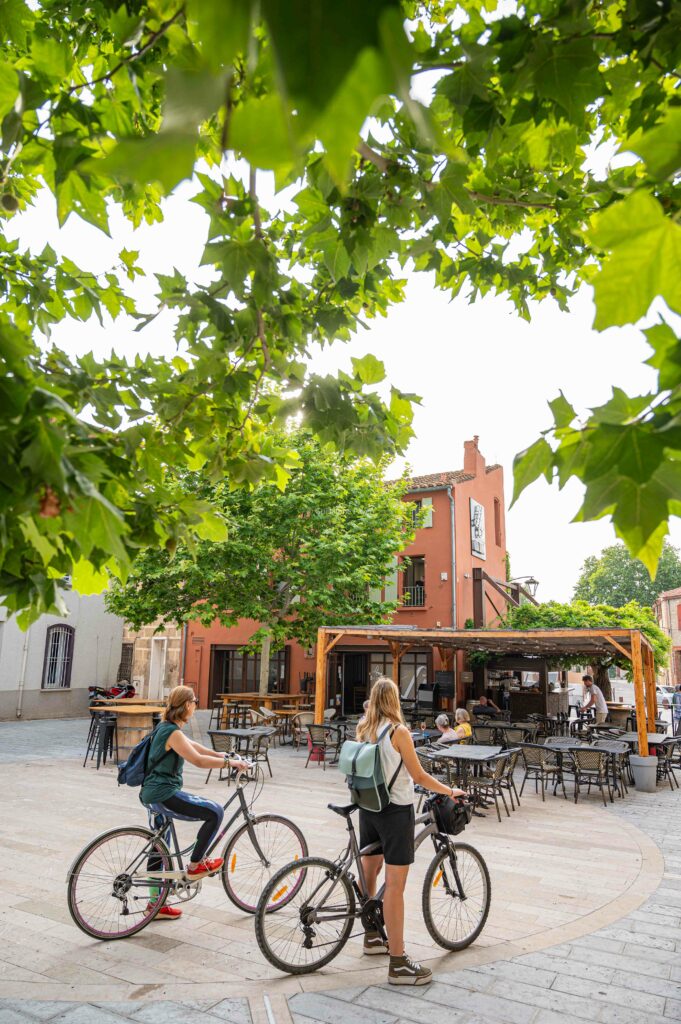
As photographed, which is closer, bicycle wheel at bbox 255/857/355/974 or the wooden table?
bicycle wheel at bbox 255/857/355/974

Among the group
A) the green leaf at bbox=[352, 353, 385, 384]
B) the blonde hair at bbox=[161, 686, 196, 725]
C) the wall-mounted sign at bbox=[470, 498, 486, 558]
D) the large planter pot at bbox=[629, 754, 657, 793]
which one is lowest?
the large planter pot at bbox=[629, 754, 657, 793]

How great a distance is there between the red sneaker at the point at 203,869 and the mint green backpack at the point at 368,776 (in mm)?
1446

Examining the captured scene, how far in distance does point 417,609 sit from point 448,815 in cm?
1923

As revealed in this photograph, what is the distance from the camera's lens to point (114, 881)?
4.61 m

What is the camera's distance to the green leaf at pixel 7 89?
2256 mm

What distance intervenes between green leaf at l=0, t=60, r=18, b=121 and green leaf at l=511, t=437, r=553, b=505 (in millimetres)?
2063

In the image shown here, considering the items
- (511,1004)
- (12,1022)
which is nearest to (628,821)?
(511,1004)

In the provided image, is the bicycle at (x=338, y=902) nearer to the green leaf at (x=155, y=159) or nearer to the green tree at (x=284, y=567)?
the green leaf at (x=155, y=159)

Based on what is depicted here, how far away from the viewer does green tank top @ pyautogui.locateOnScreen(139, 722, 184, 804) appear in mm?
4633

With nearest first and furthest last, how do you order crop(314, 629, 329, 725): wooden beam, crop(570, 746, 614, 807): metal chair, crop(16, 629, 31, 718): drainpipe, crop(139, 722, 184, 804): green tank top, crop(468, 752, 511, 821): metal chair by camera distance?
1. crop(139, 722, 184, 804): green tank top
2. crop(468, 752, 511, 821): metal chair
3. crop(570, 746, 614, 807): metal chair
4. crop(314, 629, 329, 725): wooden beam
5. crop(16, 629, 31, 718): drainpipe

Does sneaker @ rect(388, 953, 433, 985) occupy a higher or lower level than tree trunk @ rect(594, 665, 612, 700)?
lower

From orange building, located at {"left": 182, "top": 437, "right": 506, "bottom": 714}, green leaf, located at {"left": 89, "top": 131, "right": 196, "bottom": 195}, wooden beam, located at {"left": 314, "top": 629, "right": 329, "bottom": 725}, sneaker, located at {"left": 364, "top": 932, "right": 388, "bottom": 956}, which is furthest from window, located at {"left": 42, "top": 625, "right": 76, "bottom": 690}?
green leaf, located at {"left": 89, "top": 131, "right": 196, "bottom": 195}

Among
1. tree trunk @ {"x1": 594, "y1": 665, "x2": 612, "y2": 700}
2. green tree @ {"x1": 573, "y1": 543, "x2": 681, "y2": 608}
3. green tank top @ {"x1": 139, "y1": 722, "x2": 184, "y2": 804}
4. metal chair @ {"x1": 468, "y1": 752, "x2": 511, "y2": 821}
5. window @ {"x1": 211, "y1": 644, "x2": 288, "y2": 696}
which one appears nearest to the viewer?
green tank top @ {"x1": 139, "y1": 722, "x2": 184, "y2": 804}

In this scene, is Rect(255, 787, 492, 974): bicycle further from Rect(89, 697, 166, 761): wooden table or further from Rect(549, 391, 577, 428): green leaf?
Rect(89, 697, 166, 761): wooden table
